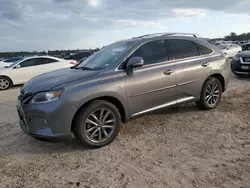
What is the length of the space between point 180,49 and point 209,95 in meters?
1.31

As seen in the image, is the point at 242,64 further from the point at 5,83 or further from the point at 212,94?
the point at 5,83

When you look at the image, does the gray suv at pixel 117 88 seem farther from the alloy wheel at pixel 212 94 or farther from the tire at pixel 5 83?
the tire at pixel 5 83

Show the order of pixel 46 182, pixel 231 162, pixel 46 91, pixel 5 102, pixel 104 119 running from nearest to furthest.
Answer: pixel 46 182
pixel 231 162
pixel 46 91
pixel 104 119
pixel 5 102

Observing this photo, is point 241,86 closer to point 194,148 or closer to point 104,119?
point 194,148

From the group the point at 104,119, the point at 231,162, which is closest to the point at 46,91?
the point at 104,119

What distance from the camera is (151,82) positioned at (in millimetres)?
4488

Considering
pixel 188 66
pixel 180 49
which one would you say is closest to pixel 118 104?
pixel 188 66

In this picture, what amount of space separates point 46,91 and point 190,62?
2.92m

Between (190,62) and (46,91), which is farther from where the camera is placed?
(190,62)

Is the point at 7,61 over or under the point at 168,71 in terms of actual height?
over

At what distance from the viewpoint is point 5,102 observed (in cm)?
820

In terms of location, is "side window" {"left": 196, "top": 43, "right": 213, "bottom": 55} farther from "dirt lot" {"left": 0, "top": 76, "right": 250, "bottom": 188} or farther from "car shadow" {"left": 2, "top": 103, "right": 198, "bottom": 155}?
"car shadow" {"left": 2, "top": 103, "right": 198, "bottom": 155}

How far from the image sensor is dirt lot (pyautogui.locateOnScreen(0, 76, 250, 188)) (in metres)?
3.09

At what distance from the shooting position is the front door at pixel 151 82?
4.32 m
